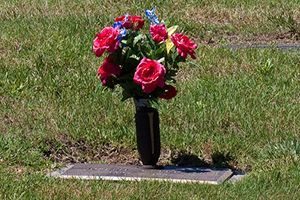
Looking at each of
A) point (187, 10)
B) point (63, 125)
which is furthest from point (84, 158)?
point (187, 10)

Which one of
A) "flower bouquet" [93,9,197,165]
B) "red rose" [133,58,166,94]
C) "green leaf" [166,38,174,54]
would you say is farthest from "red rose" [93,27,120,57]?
"green leaf" [166,38,174,54]

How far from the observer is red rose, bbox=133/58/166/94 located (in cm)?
715

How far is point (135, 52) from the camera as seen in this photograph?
24.4 ft

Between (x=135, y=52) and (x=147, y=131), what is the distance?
61 centimetres

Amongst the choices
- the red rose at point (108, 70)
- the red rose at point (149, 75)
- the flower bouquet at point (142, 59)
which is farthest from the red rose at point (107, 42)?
the red rose at point (149, 75)

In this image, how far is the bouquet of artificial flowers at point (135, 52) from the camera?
24.1ft

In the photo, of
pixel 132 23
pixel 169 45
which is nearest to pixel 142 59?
pixel 169 45

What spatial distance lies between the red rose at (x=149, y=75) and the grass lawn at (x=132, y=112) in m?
0.74

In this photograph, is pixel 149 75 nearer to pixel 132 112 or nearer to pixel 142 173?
pixel 142 173

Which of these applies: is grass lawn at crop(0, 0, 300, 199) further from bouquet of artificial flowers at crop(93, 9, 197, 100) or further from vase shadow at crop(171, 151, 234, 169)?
bouquet of artificial flowers at crop(93, 9, 197, 100)

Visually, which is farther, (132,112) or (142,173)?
(132,112)

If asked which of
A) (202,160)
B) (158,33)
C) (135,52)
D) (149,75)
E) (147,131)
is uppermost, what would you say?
(158,33)

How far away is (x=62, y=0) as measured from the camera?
1257 cm

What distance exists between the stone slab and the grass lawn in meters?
0.18
